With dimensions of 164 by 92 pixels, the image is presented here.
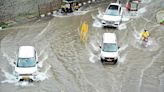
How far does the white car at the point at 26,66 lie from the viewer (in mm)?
31078

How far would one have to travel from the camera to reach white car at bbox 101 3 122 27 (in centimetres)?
4297

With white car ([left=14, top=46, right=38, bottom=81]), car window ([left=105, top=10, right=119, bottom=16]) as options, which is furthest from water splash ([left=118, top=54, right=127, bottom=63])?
car window ([left=105, top=10, right=119, bottom=16])

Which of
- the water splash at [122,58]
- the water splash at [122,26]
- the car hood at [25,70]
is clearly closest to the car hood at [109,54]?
the water splash at [122,58]

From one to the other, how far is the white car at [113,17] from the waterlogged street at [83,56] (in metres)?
0.70

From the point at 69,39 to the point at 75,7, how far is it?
29.0ft

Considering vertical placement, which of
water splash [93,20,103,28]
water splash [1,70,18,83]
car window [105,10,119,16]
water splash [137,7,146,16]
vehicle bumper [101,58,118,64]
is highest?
car window [105,10,119,16]

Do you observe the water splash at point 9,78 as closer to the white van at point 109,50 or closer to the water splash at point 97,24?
the white van at point 109,50

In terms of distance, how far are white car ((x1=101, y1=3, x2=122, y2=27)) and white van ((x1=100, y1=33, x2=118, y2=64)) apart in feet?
20.9

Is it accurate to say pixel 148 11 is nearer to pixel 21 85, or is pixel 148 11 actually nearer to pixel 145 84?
pixel 145 84

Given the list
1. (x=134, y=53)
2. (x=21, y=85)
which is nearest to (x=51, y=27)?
(x=134, y=53)

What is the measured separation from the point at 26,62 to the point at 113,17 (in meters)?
14.5

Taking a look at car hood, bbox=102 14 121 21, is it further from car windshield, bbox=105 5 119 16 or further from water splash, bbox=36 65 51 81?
water splash, bbox=36 65 51 81

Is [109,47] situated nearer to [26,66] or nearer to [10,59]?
[26,66]

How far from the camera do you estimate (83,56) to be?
120 ft
